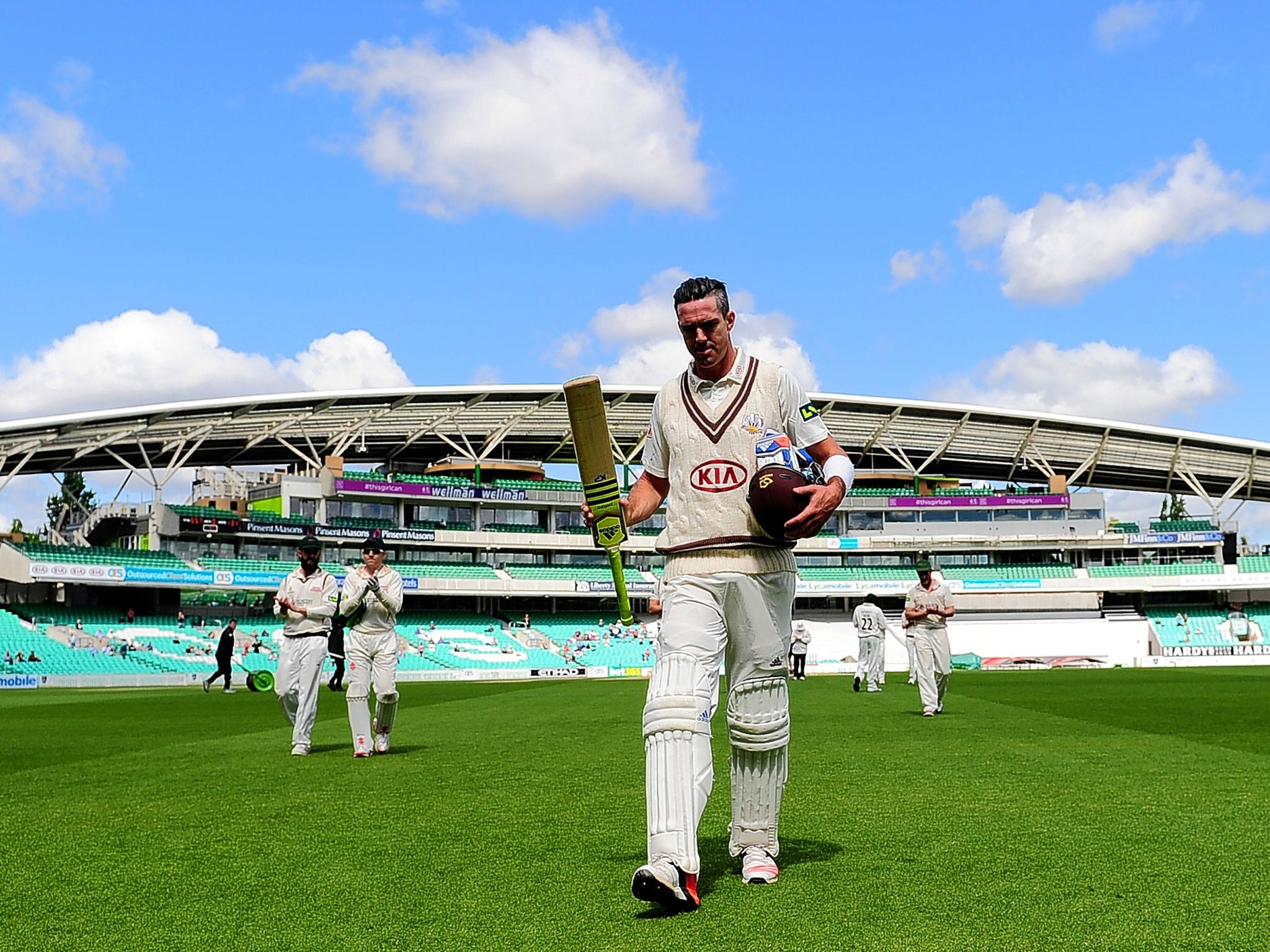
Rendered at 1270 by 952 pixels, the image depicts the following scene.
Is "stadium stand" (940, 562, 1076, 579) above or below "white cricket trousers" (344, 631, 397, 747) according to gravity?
above

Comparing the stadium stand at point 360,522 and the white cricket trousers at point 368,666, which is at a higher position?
the stadium stand at point 360,522

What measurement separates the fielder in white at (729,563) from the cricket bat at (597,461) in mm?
226

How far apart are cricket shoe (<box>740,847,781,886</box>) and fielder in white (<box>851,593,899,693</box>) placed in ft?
58.5

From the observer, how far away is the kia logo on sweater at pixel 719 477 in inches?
196

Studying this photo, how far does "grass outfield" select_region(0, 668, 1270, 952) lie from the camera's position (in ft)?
12.5

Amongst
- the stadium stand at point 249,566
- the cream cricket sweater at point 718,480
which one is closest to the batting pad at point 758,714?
the cream cricket sweater at point 718,480

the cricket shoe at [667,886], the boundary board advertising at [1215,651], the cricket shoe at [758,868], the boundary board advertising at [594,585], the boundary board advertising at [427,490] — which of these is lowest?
the boundary board advertising at [1215,651]

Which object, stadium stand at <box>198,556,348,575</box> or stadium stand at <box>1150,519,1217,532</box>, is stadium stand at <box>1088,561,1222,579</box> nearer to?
stadium stand at <box>1150,519,1217,532</box>

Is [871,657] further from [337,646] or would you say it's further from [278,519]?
[278,519]

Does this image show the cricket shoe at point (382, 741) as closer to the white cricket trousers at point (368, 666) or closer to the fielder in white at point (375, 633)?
the fielder in white at point (375, 633)

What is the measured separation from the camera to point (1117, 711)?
53.6 ft

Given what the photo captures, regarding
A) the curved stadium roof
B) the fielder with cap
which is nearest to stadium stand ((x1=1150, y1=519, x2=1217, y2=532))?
the curved stadium roof

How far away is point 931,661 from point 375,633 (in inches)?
303

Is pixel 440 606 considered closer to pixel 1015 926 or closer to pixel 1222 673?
pixel 1222 673
